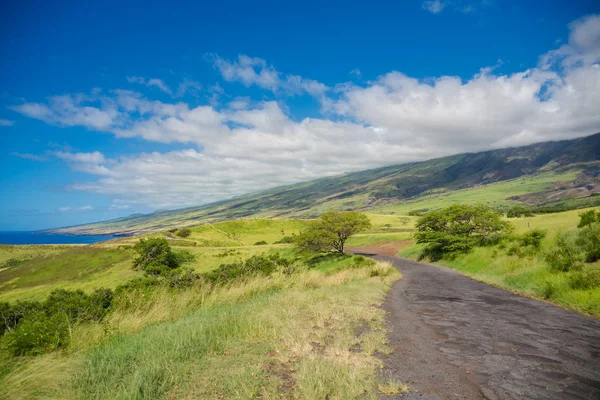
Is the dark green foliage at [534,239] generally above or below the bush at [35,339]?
below

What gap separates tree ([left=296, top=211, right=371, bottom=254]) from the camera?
50938 mm

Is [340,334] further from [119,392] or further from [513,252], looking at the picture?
[513,252]

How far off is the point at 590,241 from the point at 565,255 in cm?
134

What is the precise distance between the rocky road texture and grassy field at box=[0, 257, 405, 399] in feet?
2.26

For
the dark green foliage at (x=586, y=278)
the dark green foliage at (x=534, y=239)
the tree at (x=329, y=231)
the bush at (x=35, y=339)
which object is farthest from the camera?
the tree at (x=329, y=231)

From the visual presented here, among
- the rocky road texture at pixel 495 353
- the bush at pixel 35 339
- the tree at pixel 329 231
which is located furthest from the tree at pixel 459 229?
the bush at pixel 35 339

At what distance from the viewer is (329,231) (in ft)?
169

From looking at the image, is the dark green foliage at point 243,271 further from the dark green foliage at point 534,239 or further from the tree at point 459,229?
the tree at point 459,229

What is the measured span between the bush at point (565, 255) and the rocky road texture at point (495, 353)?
16.1ft

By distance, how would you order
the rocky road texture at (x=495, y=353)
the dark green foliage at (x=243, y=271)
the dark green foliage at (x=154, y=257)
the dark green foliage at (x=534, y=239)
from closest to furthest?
the rocky road texture at (x=495, y=353) < the dark green foliage at (x=243, y=271) < the dark green foliage at (x=534, y=239) < the dark green foliage at (x=154, y=257)

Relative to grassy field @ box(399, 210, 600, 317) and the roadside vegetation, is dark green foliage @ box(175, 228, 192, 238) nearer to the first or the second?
grassy field @ box(399, 210, 600, 317)

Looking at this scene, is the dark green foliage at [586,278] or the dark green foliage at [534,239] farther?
the dark green foliage at [534,239]

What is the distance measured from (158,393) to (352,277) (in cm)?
1735

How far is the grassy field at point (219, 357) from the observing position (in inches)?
182
